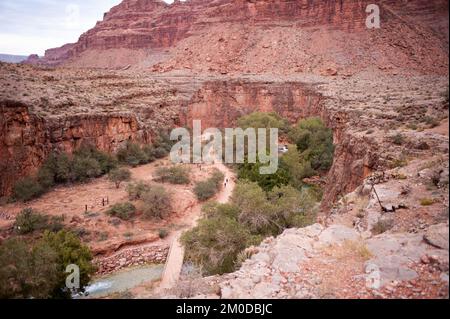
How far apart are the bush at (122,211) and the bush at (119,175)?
4154 mm

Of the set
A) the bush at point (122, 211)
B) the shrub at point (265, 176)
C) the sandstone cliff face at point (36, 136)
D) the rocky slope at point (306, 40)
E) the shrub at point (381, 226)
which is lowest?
the bush at point (122, 211)

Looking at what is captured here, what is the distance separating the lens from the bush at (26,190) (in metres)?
23.2

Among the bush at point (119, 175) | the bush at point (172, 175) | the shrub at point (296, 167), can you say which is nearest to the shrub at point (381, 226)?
the shrub at point (296, 167)

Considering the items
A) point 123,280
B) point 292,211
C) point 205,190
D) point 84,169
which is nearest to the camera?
point 292,211

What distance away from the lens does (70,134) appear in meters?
28.3

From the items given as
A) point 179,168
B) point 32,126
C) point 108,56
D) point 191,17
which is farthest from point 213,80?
point 108,56

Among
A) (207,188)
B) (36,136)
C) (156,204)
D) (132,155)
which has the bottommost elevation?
(156,204)

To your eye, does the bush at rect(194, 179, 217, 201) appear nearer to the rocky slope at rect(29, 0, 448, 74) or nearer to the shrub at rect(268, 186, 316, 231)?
the shrub at rect(268, 186, 316, 231)

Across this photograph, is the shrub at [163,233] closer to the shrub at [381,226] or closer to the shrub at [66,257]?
the shrub at [66,257]

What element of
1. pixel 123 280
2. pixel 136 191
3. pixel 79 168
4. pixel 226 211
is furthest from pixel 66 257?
pixel 79 168

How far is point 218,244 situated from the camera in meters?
12.8

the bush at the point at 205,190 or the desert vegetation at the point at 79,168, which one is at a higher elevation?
the desert vegetation at the point at 79,168

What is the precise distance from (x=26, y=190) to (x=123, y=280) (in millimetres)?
10429

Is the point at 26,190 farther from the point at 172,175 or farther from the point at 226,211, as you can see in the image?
the point at 226,211
